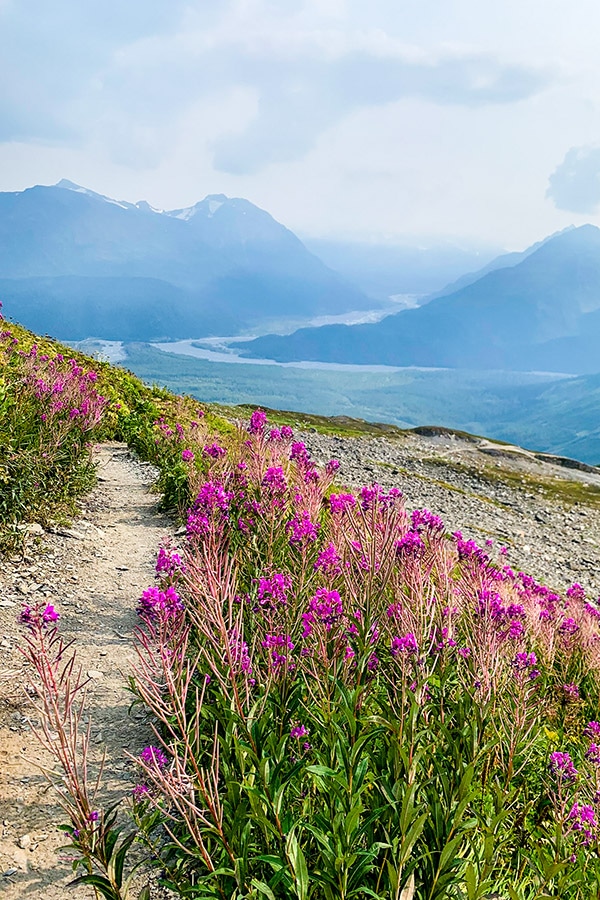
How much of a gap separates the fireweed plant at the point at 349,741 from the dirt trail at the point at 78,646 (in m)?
0.55

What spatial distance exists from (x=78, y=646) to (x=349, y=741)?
3.82 meters

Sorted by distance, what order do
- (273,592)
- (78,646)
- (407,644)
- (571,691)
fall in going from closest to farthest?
(407,644)
(273,592)
(78,646)
(571,691)

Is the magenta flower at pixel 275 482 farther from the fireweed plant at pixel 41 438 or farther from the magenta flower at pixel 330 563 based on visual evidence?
the fireweed plant at pixel 41 438

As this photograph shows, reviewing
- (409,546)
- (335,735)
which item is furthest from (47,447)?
(335,735)

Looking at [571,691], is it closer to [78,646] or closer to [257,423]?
[257,423]

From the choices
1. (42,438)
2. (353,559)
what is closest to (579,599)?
(353,559)

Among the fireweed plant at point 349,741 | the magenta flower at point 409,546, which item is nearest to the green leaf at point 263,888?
the fireweed plant at point 349,741

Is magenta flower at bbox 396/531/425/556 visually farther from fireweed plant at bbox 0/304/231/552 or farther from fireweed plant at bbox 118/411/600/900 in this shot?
fireweed plant at bbox 0/304/231/552

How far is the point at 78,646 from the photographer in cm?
593

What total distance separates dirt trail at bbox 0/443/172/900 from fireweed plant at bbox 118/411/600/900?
21.5 inches

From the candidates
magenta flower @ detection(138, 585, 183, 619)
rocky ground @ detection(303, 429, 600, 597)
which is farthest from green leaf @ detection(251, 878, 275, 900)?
rocky ground @ detection(303, 429, 600, 597)

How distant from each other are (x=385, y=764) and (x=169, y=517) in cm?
780

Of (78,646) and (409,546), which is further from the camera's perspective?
(78,646)

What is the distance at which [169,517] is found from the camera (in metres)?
10.5
